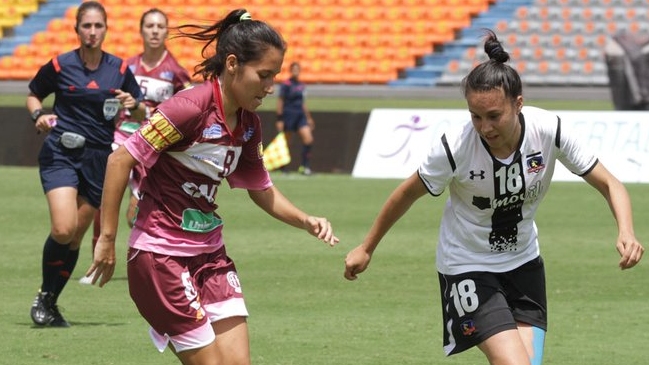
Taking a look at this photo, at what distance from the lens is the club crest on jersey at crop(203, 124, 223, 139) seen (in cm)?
515

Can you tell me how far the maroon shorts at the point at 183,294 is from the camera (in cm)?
512

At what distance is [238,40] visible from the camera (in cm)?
516

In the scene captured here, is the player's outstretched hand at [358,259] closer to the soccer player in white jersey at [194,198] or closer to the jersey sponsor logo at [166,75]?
the soccer player in white jersey at [194,198]

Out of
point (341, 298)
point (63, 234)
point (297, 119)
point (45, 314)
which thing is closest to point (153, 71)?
point (341, 298)

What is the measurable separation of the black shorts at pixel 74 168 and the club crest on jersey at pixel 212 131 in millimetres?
3767

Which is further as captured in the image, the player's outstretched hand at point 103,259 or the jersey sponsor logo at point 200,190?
the jersey sponsor logo at point 200,190

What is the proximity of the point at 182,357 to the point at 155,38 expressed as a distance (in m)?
6.37

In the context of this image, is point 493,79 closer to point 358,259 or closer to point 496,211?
point 496,211

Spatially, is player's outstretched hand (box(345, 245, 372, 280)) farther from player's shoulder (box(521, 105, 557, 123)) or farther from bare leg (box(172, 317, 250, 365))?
player's shoulder (box(521, 105, 557, 123))

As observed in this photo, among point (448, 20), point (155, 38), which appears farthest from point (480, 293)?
point (448, 20)

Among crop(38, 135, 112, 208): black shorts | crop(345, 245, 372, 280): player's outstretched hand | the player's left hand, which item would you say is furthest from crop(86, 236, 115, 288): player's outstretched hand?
the player's left hand

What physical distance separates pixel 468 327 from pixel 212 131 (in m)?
1.36

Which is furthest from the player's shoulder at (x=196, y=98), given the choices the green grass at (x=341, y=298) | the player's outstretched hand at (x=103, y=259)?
the green grass at (x=341, y=298)

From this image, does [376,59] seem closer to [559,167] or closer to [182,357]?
[559,167]
